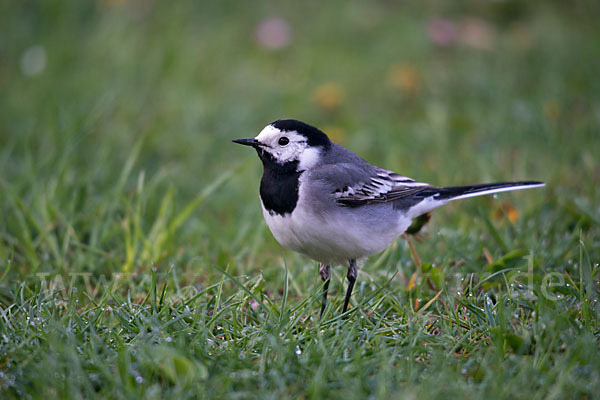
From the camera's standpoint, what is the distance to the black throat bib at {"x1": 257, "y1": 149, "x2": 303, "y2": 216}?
3.21 meters

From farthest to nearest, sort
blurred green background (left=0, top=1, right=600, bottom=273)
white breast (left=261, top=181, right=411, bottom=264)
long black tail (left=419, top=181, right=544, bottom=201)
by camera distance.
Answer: blurred green background (left=0, top=1, right=600, bottom=273) → long black tail (left=419, top=181, right=544, bottom=201) → white breast (left=261, top=181, right=411, bottom=264)

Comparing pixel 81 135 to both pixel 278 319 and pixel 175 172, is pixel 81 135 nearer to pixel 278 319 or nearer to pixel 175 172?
pixel 175 172

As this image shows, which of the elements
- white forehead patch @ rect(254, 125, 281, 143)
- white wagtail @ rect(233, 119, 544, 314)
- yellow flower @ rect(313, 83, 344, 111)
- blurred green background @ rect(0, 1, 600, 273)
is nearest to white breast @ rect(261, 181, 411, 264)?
white wagtail @ rect(233, 119, 544, 314)

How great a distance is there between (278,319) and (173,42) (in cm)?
474

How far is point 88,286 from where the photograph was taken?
3.58 meters

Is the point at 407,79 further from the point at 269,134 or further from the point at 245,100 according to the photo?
the point at 269,134

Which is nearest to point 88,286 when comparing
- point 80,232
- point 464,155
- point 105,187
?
point 80,232

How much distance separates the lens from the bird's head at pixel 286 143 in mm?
3385

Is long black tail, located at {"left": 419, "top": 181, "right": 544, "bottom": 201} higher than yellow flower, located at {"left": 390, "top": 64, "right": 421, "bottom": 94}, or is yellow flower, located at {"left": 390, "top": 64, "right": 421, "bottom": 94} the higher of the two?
yellow flower, located at {"left": 390, "top": 64, "right": 421, "bottom": 94}

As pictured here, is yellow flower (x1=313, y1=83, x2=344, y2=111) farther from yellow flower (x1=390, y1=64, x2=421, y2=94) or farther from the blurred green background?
yellow flower (x1=390, y1=64, x2=421, y2=94)

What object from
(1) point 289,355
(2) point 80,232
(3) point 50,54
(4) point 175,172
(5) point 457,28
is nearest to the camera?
(1) point 289,355

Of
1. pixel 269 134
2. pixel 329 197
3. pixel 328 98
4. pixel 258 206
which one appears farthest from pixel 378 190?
pixel 328 98

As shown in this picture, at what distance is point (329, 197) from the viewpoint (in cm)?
322

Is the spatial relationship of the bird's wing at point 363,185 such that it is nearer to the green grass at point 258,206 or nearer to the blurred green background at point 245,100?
the green grass at point 258,206
